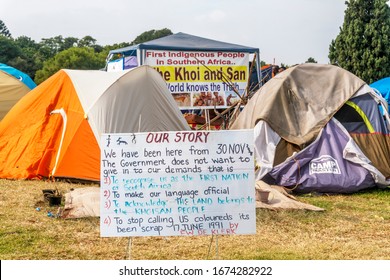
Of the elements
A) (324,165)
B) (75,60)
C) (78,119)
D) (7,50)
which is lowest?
(324,165)

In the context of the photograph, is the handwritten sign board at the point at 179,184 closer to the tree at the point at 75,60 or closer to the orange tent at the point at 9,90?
the orange tent at the point at 9,90

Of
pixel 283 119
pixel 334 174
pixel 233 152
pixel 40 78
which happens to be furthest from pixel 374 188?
pixel 40 78

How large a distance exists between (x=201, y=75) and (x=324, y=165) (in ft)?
20.0

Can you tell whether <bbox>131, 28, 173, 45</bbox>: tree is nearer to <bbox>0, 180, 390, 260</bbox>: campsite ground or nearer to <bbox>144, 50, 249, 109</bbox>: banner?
<bbox>144, 50, 249, 109</bbox>: banner

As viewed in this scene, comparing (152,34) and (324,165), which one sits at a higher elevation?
(152,34)

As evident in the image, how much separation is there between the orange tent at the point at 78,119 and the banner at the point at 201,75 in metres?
4.15

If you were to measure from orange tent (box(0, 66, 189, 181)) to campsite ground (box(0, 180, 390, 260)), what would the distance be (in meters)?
1.77

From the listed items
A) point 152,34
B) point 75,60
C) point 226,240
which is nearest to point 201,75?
point 226,240

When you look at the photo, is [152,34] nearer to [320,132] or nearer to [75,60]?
[75,60]

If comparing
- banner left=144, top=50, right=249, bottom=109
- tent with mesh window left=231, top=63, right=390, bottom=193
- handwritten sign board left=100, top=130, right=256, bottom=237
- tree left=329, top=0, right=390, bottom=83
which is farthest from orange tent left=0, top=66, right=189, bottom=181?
tree left=329, top=0, right=390, bottom=83

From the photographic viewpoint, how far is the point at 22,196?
8883 millimetres

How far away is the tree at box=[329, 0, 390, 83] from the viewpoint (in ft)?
82.7

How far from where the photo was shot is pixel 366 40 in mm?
25469
